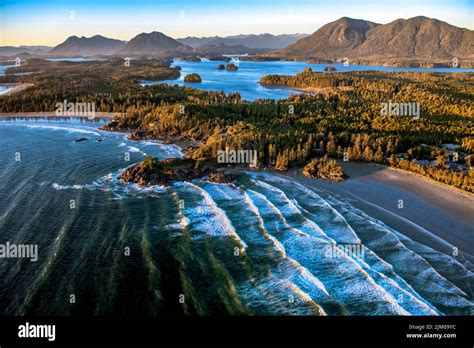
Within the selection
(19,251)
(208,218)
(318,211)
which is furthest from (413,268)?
(19,251)

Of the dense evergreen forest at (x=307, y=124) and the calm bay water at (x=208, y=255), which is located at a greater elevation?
the dense evergreen forest at (x=307, y=124)

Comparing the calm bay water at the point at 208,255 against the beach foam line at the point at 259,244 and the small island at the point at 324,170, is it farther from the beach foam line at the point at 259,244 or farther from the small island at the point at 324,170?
the small island at the point at 324,170

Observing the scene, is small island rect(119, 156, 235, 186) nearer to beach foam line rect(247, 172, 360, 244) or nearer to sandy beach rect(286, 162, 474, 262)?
beach foam line rect(247, 172, 360, 244)

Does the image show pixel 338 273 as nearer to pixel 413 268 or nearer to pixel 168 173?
pixel 413 268

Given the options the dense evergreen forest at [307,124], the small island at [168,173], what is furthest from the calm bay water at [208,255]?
the dense evergreen forest at [307,124]

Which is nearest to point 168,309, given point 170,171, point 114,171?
point 170,171

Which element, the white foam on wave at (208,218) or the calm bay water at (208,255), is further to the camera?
the white foam on wave at (208,218)

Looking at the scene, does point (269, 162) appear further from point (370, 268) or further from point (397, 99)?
point (397, 99)
